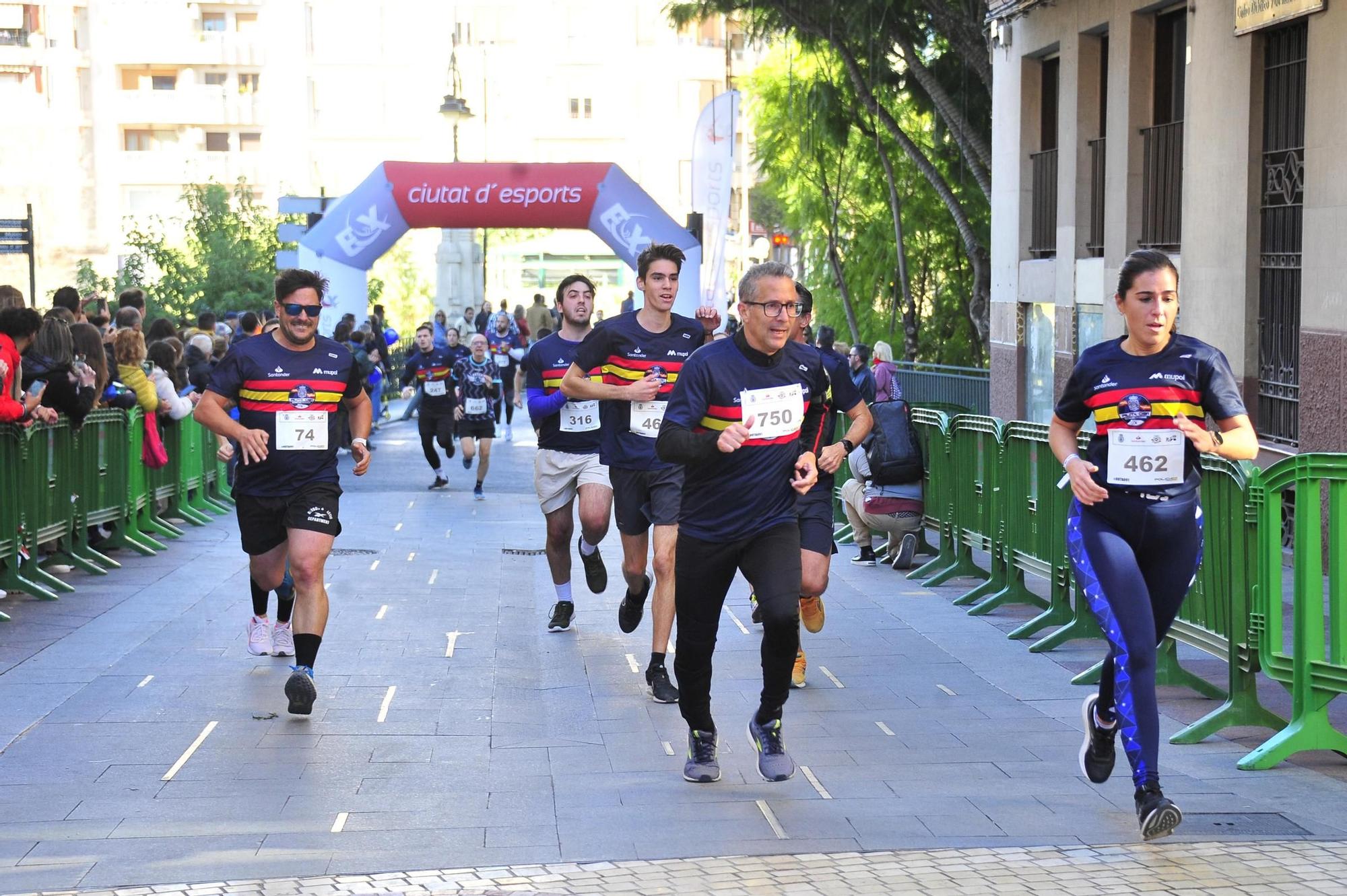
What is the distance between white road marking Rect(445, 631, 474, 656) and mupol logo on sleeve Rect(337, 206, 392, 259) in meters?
16.6

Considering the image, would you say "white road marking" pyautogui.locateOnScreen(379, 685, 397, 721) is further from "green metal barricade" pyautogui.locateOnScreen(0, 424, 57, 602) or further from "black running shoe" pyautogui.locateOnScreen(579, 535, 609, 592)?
"green metal barricade" pyautogui.locateOnScreen(0, 424, 57, 602)

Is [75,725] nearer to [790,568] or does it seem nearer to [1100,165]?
[790,568]

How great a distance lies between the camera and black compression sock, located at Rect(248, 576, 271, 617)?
9281mm

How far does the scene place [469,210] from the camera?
27094 mm

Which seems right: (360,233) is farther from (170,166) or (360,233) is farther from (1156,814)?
(170,166)

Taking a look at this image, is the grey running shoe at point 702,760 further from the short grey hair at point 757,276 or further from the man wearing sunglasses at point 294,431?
the man wearing sunglasses at point 294,431

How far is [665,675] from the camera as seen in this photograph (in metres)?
8.51

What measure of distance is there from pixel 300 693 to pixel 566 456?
302 cm

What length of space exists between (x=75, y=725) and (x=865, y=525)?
7.22m

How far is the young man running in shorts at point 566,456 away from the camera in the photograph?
10.5 m

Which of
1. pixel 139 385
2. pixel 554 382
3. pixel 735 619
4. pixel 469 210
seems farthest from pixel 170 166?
pixel 735 619

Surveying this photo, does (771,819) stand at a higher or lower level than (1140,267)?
lower

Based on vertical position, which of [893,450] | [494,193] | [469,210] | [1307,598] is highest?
[494,193]

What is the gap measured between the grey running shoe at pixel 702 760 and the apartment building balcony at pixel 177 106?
2665 inches
